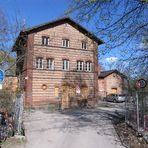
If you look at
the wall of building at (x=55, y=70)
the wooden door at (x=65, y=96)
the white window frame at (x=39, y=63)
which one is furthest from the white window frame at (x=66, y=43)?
the wooden door at (x=65, y=96)

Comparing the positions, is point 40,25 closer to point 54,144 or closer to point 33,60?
point 33,60

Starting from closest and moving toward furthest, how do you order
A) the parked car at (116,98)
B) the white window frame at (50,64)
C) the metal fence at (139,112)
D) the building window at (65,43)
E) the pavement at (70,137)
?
the pavement at (70,137) → the metal fence at (139,112) → the white window frame at (50,64) → the building window at (65,43) → the parked car at (116,98)

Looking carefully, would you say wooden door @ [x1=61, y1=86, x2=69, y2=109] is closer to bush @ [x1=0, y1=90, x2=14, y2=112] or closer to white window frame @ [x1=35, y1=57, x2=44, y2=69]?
white window frame @ [x1=35, y1=57, x2=44, y2=69]

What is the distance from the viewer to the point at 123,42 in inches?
474

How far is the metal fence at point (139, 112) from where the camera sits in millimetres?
13414

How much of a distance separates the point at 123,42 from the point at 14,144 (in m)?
6.52

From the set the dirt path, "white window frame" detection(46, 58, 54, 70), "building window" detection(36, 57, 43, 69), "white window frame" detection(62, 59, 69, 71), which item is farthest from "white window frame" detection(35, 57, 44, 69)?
the dirt path

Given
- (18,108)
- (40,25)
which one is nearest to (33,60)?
(40,25)

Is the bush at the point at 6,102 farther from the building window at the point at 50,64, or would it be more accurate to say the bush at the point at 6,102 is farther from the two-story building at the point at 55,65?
the building window at the point at 50,64

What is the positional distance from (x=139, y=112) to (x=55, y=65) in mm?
19686

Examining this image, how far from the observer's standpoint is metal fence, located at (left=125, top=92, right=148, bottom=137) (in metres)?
13.4

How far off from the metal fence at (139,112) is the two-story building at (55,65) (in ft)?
47.7

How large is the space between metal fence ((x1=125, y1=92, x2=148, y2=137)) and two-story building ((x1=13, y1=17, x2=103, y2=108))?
47.7ft

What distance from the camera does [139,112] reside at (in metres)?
14.9
